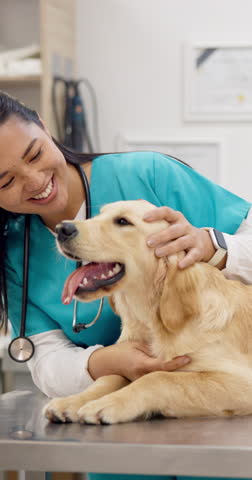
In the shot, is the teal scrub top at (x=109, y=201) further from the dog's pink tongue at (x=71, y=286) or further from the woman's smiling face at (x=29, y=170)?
the dog's pink tongue at (x=71, y=286)

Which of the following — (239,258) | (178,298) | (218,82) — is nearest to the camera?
(178,298)

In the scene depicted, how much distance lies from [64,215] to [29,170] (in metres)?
0.21

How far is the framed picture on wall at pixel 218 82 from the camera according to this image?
133 inches

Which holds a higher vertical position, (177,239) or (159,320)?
(177,239)

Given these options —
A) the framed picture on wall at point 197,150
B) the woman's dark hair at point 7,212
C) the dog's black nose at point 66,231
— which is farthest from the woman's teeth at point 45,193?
the framed picture on wall at point 197,150

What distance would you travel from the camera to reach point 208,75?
134 inches

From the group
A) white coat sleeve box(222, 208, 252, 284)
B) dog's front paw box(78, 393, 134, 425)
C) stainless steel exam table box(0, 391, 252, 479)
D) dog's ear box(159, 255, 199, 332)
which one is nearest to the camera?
stainless steel exam table box(0, 391, 252, 479)

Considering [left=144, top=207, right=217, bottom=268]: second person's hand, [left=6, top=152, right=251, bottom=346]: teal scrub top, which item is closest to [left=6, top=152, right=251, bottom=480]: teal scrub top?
[left=6, top=152, right=251, bottom=346]: teal scrub top

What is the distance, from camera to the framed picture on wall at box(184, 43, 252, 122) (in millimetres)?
3371

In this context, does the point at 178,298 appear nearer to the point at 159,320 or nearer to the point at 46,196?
the point at 159,320

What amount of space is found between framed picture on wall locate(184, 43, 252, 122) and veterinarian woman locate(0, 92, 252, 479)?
73.2 inches

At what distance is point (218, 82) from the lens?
3.40 m

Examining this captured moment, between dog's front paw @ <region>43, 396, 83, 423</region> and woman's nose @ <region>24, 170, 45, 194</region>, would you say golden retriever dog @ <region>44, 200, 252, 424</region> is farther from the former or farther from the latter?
woman's nose @ <region>24, 170, 45, 194</region>

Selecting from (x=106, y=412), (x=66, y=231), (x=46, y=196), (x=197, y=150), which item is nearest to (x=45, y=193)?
(x=46, y=196)
